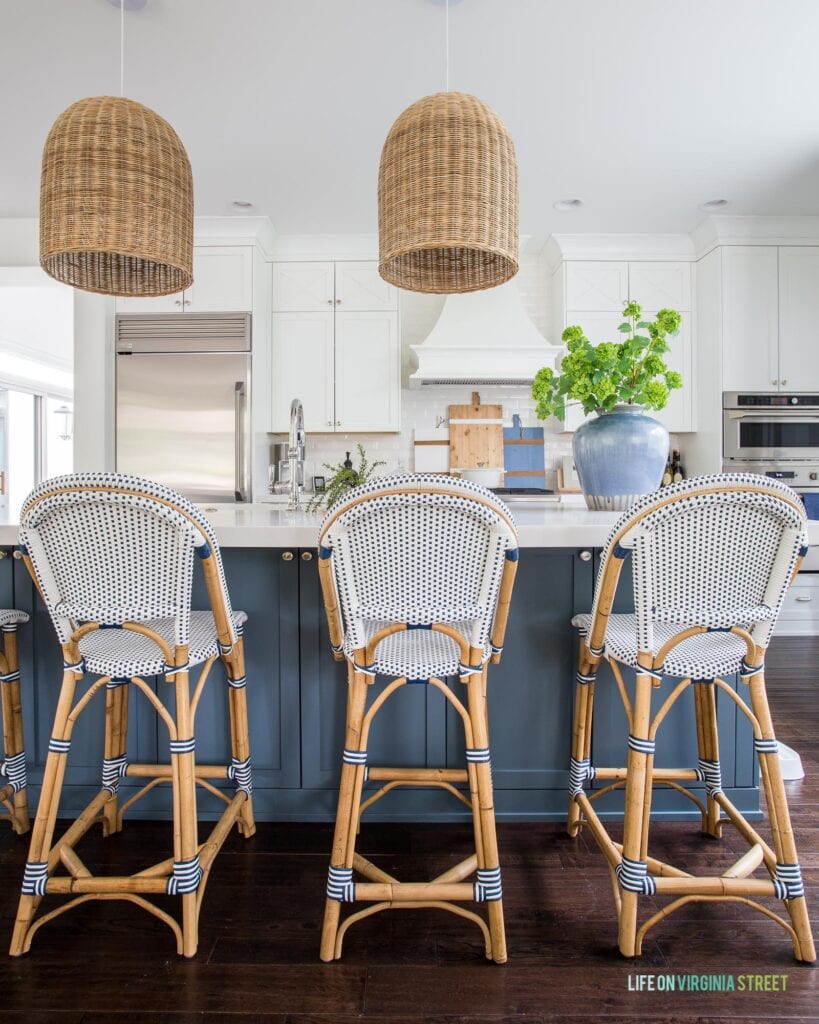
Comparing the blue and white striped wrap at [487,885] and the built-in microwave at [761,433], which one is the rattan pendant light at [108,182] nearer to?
the blue and white striped wrap at [487,885]

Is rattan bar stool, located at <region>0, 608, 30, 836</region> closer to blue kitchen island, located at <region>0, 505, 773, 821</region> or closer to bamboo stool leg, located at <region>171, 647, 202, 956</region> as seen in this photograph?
blue kitchen island, located at <region>0, 505, 773, 821</region>

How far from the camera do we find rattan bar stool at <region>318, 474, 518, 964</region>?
1.27 metres

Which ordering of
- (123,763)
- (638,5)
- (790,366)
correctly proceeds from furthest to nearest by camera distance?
(790,366), (638,5), (123,763)

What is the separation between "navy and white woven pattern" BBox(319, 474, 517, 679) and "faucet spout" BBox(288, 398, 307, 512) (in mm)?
1358

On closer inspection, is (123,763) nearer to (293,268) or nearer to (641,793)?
(641,793)

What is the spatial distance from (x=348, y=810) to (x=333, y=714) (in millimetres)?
528

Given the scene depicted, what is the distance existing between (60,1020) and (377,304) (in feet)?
12.6

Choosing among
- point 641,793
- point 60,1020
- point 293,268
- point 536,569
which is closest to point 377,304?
point 293,268

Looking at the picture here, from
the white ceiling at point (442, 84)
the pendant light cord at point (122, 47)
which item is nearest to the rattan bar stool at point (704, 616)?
the white ceiling at point (442, 84)

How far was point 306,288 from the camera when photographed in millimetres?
4359

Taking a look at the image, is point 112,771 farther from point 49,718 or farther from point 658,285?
point 658,285

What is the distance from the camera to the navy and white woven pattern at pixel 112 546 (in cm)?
131

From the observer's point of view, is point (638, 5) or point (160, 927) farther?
point (638, 5)

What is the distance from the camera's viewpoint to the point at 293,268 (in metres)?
4.38
